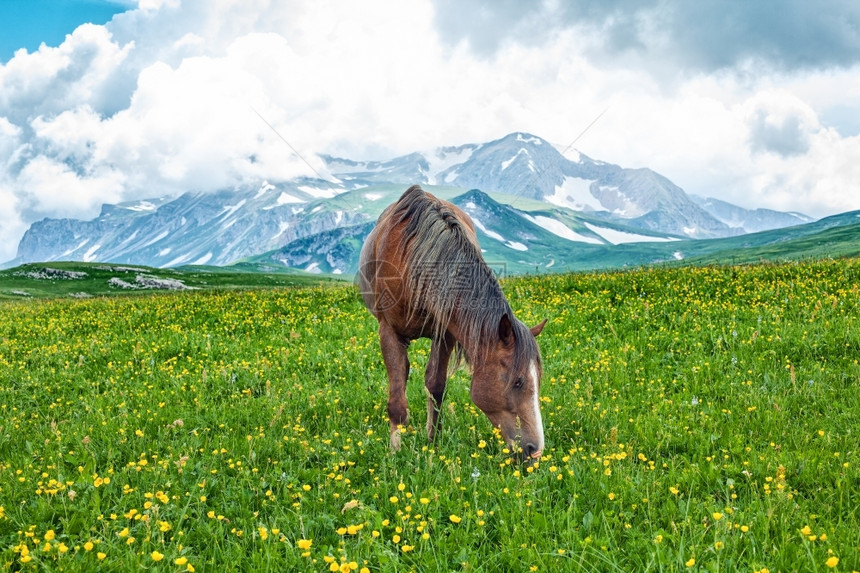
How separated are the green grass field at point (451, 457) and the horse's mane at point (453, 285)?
113cm

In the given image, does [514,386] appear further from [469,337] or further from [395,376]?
[395,376]

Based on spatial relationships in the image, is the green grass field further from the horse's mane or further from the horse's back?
the horse's back

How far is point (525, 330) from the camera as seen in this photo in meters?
5.28

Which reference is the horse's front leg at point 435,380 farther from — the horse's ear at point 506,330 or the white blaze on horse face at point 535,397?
the white blaze on horse face at point 535,397

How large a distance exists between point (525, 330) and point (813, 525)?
2.68 meters

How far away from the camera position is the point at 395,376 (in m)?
6.36

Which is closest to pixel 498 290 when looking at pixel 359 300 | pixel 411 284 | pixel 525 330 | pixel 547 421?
pixel 525 330

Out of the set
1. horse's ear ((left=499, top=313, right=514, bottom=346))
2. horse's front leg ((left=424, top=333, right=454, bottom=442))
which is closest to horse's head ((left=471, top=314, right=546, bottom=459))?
horse's ear ((left=499, top=313, right=514, bottom=346))

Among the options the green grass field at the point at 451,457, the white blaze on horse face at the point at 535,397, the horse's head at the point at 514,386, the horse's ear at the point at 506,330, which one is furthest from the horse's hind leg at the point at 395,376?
the white blaze on horse face at the point at 535,397

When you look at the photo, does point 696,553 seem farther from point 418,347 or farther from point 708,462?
point 418,347

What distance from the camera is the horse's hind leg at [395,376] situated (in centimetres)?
626

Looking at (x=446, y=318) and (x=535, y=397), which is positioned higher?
(x=446, y=318)

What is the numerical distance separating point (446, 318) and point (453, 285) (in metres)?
0.38

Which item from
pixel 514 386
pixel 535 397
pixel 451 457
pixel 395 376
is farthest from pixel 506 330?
pixel 395 376
